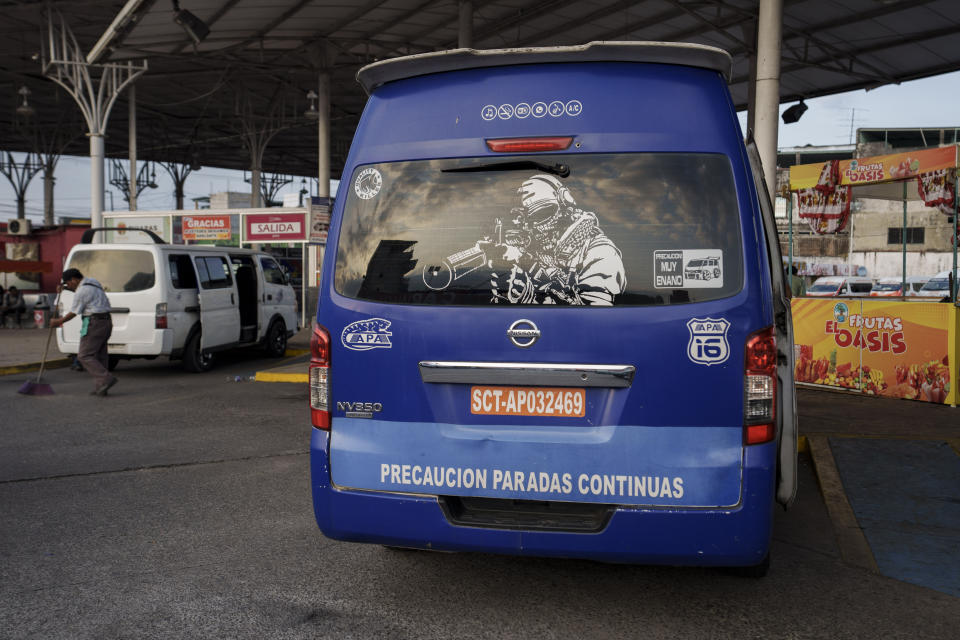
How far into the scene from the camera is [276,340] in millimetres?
15680

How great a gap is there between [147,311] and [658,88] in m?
10.2

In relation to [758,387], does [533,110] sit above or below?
above

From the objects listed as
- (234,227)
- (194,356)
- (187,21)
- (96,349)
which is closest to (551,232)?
(96,349)

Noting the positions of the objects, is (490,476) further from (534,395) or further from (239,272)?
(239,272)

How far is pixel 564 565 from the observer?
4.45 meters

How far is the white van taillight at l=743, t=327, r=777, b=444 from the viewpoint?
132 inches

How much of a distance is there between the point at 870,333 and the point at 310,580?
25.7ft

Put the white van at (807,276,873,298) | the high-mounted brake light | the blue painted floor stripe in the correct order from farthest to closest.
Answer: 1. the white van at (807,276,873,298)
2. the blue painted floor stripe
3. the high-mounted brake light

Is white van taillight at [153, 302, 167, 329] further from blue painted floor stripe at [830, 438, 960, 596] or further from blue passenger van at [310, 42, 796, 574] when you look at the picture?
blue passenger van at [310, 42, 796, 574]

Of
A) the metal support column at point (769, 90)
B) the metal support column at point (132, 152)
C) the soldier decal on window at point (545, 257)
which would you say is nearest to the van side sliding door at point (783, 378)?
the soldier decal on window at point (545, 257)

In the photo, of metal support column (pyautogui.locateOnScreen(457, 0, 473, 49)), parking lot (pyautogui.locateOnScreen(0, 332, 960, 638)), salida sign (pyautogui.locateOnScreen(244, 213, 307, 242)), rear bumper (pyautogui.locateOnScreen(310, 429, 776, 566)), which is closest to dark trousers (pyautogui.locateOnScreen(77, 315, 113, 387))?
parking lot (pyautogui.locateOnScreen(0, 332, 960, 638))

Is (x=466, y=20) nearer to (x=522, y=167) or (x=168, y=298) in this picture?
(x=168, y=298)

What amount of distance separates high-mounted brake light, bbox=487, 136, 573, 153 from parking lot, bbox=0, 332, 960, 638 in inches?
77.5

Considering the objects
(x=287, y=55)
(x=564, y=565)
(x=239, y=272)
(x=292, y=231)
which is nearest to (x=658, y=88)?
(x=564, y=565)
